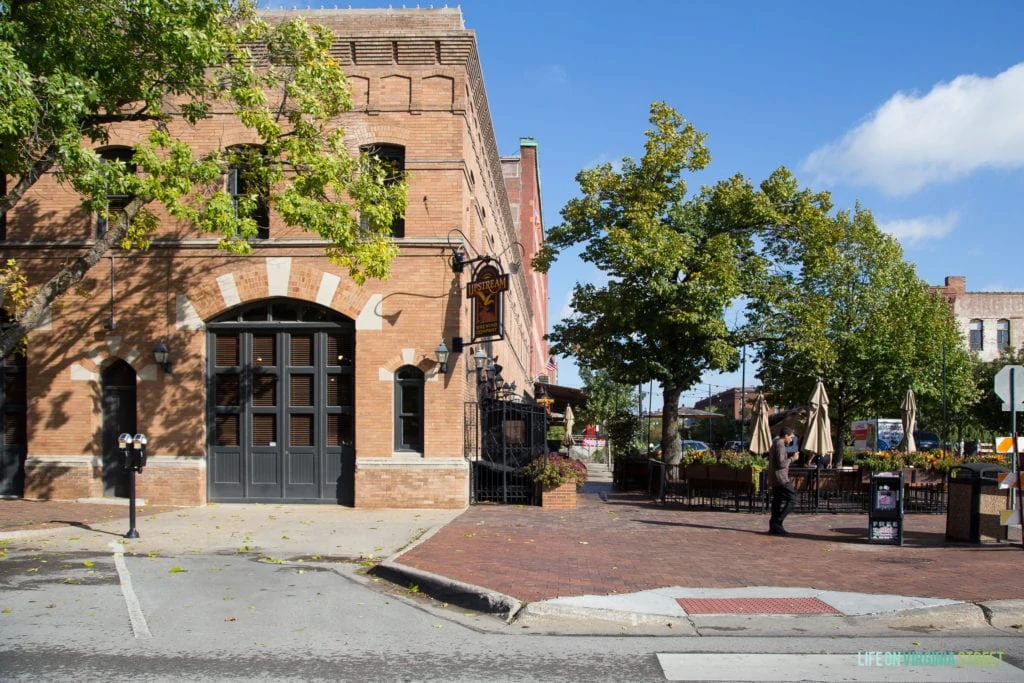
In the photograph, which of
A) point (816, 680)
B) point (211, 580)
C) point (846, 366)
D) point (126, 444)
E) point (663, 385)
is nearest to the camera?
point (816, 680)

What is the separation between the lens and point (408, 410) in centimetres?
1656

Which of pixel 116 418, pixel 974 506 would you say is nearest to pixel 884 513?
pixel 974 506

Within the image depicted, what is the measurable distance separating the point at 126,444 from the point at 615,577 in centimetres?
715

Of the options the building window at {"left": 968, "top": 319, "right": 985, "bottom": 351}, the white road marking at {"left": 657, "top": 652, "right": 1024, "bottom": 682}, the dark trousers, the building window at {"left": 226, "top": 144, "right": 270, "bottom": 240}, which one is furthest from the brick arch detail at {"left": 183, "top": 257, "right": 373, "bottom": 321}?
the building window at {"left": 968, "top": 319, "right": 985, "bottom": 351}

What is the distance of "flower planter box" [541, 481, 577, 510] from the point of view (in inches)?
665

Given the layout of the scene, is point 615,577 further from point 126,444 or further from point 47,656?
point 126,444

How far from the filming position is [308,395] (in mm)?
16719

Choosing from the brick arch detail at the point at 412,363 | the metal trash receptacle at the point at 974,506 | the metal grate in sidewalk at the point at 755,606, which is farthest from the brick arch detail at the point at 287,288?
the metal trash receptacle at the point at 974,506

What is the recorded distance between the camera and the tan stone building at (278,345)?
16.3m

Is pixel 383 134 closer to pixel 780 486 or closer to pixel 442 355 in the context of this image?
pixel 442 355

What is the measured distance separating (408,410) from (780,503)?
6.83 meters

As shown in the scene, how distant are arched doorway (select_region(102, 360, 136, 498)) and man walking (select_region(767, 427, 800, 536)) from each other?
11626 millimetres

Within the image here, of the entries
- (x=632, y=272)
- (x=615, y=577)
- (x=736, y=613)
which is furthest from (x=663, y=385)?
(x=736, y=613)

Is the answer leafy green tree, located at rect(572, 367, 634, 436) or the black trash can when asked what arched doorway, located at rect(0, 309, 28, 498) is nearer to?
the black trash can
